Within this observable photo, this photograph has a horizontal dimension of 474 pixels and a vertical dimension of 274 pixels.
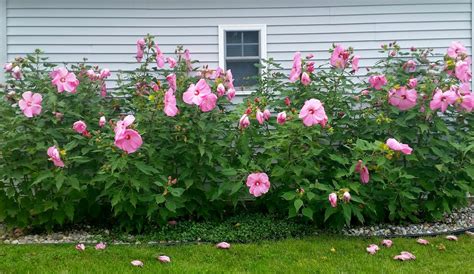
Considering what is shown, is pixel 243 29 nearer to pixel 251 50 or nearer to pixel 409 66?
pixel 251 50

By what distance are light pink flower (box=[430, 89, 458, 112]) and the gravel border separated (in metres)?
1.21

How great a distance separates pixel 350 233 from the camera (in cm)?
504

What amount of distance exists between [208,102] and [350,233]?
1857mm

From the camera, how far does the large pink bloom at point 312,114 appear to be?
458 centimetres

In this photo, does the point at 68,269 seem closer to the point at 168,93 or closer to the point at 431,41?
the point at 168,93

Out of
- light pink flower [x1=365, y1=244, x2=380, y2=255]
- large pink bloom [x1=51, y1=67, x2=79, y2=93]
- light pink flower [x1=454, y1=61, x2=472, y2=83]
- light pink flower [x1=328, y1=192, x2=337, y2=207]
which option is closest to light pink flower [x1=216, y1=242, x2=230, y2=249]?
light pink flower [x1=328, y1=192, x2=337, y2=207]

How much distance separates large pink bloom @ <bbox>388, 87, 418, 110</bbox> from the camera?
5.10 metres

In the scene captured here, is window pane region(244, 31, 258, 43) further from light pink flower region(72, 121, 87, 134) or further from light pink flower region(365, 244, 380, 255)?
light pink flower region(365, 244, 380, 255)

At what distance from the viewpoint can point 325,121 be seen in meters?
4.64

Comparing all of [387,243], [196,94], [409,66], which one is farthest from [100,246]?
[409,66]

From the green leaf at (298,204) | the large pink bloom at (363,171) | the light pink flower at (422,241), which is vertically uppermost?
the large pink bloom at (363,171)

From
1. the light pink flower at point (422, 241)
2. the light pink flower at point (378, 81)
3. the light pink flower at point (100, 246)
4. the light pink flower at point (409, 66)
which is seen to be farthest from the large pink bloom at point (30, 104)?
the light pink flower at point (409, 66)

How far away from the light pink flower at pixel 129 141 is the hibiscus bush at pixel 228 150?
11 mm

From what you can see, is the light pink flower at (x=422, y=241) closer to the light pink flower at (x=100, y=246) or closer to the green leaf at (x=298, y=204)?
the green leaf at (x=298, y=204)
